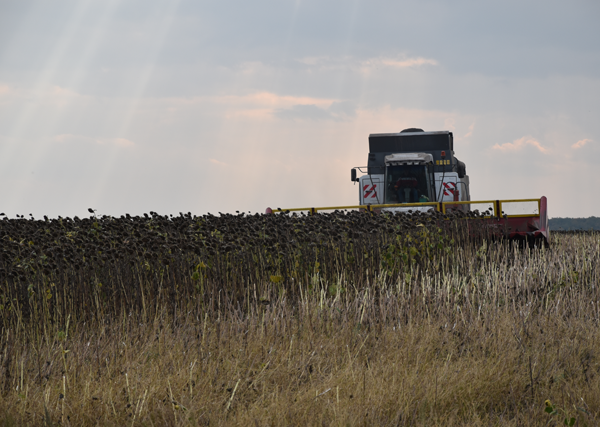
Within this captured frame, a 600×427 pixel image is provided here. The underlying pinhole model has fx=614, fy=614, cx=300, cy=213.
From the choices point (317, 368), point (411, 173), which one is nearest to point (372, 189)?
point (411, 173)

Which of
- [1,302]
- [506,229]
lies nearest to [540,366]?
[1,302]

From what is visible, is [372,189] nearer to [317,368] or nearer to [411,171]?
[411,171]

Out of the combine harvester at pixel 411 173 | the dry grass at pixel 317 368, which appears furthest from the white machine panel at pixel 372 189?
the dry grass at pixel 317 368

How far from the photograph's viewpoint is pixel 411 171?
1786 centimetres

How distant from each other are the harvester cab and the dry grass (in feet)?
36.8

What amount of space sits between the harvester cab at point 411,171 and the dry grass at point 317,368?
11.2 meters

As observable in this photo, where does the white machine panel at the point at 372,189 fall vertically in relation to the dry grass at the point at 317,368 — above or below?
above

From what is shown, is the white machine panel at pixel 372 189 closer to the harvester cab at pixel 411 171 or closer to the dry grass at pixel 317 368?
the harvester cab at pixel 411 171

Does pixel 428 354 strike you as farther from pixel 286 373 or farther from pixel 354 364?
pixel 286 373

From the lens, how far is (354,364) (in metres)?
4.78

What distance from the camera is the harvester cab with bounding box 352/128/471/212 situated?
1781 cm

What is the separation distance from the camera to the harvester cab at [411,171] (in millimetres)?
17812

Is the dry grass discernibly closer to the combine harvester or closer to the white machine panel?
the combine harvester

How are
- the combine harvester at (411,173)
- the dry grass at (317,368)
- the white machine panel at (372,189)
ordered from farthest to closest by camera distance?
the white machine panel at (372,189) < the combine harvester at (411,173) < the dry grass at (317,368)
